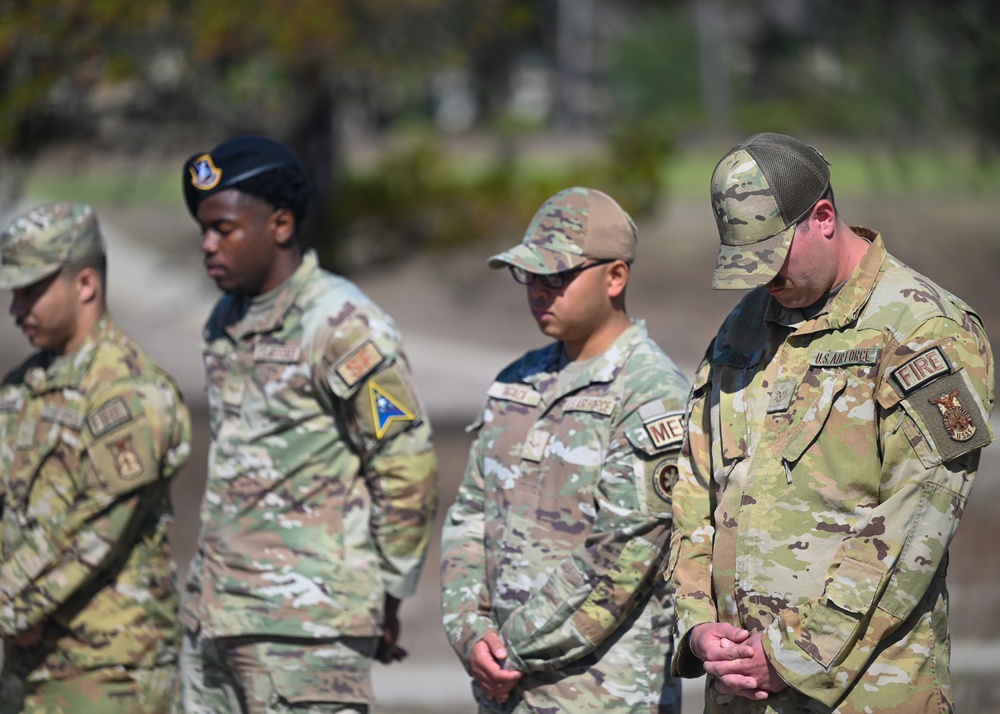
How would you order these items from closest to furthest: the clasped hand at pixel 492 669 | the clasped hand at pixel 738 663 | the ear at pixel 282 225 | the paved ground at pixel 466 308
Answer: the clasped hand at pixel 738 663 < the clasped hand at pixel 492 669 < the ear at pixel 282 225 < the paved ground at pixel 466 308

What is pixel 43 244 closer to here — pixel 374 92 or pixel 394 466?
pixel 394 466

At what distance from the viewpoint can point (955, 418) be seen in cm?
271

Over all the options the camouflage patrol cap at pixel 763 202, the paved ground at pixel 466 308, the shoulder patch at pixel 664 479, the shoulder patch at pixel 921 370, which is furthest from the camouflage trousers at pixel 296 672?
the paved ground at pixel 466 308

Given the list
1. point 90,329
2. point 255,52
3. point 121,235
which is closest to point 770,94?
point 121,235

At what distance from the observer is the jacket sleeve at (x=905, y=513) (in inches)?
107

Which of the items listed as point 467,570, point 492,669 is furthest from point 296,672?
point 492,669

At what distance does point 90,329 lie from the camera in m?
4.21

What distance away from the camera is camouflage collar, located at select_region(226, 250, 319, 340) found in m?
4.01

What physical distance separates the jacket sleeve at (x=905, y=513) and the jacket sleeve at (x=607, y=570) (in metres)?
0.58

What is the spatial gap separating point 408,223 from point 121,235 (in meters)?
8.83

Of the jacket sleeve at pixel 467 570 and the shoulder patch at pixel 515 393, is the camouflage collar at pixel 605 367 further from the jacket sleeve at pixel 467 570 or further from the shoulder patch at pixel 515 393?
the jacket sleeve at pixel 467 570

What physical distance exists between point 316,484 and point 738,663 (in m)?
1.58

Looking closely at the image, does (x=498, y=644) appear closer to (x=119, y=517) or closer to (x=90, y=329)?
(x=119, y=517)

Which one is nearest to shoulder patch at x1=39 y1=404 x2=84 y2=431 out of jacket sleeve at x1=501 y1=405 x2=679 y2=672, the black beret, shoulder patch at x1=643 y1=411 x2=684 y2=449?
the black beret
